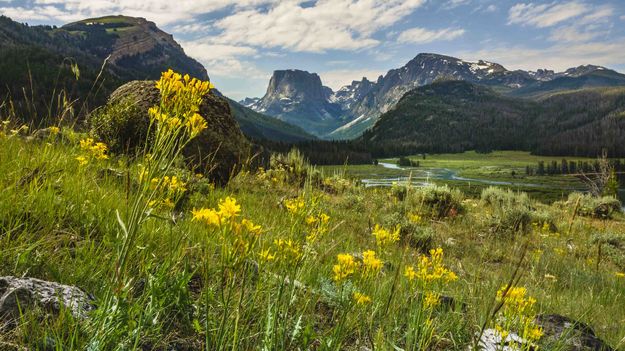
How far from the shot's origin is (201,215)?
1701mm

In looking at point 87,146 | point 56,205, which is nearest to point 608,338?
point 56,205

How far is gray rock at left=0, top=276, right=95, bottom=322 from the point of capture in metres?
1.76

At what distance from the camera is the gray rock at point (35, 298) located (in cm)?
176

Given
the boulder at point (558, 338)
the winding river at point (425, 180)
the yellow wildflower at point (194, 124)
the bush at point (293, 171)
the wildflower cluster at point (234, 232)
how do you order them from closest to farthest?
1. the wildflower cluster at point (234, 232)
2. the yellow wildflower at point (194, 124)
3. the boulder at point (558, 338)
4. the winding river at point (425, 180)
5. the bush at point (293, 171)

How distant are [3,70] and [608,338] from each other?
531 ft

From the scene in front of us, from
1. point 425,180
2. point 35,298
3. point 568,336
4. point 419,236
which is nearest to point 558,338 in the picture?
point 568,336

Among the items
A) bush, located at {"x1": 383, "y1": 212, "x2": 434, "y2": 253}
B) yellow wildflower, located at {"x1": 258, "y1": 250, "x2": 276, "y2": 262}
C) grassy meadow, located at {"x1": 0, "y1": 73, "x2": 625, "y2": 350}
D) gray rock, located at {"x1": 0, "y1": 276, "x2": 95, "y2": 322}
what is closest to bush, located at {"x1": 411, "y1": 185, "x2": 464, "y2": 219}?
bush, located at {"x1": 383, "y1": 212, "x2": 434, "y2": 253}

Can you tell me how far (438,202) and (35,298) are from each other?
13271 millimetres

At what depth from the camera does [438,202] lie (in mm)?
13695

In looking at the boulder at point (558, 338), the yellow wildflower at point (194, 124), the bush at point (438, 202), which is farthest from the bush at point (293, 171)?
the yellow wildflower at point (194, 124)

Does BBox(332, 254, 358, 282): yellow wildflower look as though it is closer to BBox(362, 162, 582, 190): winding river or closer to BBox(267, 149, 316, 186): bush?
BBox(362, 162, 582, 190): winding river

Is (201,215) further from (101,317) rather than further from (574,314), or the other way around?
(574,314)

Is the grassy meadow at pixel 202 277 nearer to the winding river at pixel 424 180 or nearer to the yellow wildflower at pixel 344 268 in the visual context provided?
the yellow wildflower at pixel 344 268

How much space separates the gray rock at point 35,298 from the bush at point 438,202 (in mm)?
11958
